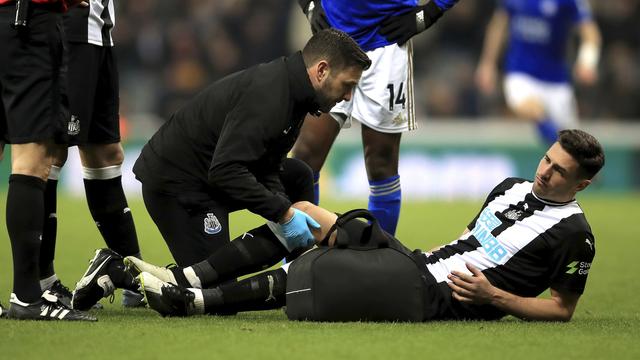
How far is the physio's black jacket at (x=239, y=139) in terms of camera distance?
15.8 feet

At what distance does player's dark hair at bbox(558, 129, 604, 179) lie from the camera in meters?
4.95

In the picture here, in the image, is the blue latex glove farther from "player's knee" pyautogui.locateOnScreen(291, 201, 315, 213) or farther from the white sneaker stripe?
the white sneaker stripe

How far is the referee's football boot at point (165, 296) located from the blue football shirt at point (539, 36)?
8.71m

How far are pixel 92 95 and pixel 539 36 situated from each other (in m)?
8.34

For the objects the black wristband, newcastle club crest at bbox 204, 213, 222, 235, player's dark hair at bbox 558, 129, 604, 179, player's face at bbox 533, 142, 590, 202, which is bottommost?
newcastle club crest at bbox 204, 213, 222, 235

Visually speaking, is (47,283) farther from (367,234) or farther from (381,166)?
(381,166)

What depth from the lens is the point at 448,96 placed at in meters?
16.8

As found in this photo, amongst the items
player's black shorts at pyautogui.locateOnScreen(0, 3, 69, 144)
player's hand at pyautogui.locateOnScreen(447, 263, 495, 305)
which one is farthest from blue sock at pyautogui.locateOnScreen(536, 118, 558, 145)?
player's black shorts at pyautogui.locateOnScreen(0, 3, 69, 144)

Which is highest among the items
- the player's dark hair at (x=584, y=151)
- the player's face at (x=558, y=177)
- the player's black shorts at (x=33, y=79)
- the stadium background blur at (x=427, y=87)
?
the player's black shorts at (x=33, y=79)

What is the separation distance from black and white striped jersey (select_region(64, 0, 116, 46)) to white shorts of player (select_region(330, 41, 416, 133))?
1593mm

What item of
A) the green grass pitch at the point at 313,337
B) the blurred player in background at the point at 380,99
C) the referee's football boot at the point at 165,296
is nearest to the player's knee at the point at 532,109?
the blurred player in background at the point at 380,99

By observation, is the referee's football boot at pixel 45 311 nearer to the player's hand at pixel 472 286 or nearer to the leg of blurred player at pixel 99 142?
the leg of blurred player at pixel 99 142

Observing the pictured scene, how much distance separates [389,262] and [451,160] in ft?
35.1

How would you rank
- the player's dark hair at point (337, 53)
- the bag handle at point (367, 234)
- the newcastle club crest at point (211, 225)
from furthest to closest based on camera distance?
the newcastle club crest at point (211, 225), the player's dark hair at point (337, 53), the bag handle at point (367, 234)
